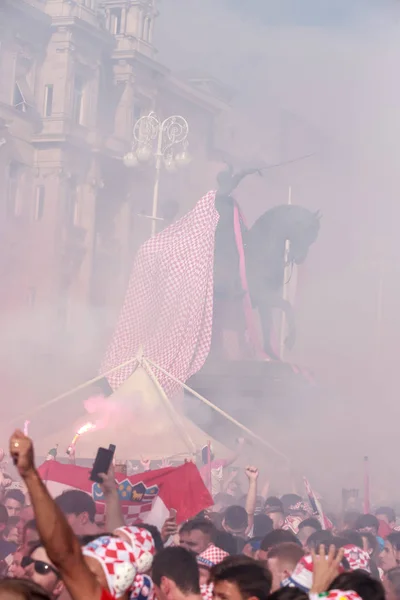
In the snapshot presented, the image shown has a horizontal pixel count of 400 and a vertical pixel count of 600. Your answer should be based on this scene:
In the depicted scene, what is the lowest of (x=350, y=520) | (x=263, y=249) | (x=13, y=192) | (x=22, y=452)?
(x=350, y=520)

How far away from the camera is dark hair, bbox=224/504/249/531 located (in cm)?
729

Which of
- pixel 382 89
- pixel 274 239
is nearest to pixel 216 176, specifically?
pixel 274 239

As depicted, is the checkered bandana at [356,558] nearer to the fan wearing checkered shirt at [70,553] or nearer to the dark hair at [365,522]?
the fan wearing checkered shirt at [70,553]

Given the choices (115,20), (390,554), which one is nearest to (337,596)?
(390,554)

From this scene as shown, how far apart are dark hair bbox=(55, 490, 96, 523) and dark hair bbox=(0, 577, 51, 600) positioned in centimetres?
253

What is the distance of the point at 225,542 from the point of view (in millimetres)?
5762

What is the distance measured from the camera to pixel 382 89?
18.9m

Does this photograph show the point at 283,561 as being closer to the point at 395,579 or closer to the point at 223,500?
the point at 395,579

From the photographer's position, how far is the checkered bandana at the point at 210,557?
4810 millimetres

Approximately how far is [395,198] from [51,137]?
5.56 meters

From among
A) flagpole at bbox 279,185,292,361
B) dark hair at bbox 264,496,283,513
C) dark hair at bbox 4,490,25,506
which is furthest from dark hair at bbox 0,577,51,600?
flagpole at bbox 279,185,292,361

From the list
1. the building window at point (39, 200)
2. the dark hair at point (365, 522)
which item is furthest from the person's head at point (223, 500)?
the building window at point (39, 200)

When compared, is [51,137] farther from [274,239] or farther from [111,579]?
[111,579]

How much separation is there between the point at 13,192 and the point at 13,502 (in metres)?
13.2
